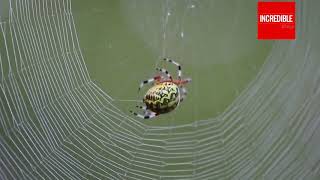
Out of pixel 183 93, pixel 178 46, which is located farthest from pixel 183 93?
pixel 178 46

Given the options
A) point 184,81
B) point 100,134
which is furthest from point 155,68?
point 100,134

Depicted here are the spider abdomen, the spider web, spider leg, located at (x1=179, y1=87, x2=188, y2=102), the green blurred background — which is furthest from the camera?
the green blurred background

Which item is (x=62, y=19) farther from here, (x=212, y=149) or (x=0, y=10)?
(x=212, y=149)

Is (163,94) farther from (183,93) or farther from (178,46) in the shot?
(178,46)

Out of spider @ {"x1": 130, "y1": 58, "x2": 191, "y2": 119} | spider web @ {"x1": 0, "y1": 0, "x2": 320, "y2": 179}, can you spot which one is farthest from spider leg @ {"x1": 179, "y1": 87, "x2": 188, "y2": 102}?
spider web @ {"x1": 0, "y1": 0, "x2": 320, "y2": 179}

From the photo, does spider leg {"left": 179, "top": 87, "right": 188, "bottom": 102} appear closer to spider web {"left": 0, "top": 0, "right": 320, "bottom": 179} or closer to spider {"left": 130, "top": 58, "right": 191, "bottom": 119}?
spider {"left": 130, "top": 58, "right": 191, "bottom": 119}

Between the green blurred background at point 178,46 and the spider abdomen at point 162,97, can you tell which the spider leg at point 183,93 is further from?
the green blurred background at point 178,46
